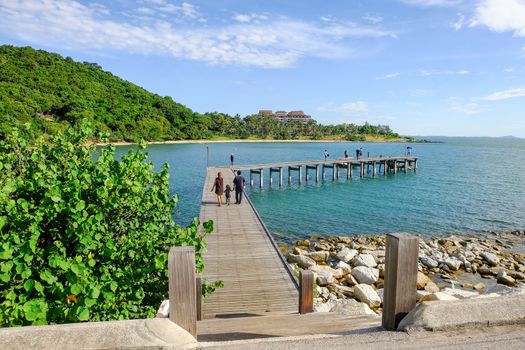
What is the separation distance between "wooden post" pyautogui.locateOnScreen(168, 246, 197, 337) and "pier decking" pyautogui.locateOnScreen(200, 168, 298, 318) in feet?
16.2

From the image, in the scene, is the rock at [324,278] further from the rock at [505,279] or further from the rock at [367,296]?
the rock at [505,279]

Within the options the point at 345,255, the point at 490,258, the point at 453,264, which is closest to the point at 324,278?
the point at 345,255

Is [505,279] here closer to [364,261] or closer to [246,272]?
[364,261]

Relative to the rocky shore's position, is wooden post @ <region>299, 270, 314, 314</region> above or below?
above

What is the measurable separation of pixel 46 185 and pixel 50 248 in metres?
0.73

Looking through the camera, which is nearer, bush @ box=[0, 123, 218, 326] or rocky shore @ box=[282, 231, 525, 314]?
bush @ box=[0, 123, 218, 326]

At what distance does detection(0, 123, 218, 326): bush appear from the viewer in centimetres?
335

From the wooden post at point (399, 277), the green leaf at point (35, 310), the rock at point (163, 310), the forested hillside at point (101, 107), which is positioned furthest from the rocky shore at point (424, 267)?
the forested hillside at point (101, 107)

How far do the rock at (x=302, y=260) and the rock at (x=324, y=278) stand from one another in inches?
57.7

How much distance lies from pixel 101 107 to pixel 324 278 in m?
100

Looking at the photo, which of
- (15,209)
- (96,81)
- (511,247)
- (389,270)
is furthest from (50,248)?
(96,81)

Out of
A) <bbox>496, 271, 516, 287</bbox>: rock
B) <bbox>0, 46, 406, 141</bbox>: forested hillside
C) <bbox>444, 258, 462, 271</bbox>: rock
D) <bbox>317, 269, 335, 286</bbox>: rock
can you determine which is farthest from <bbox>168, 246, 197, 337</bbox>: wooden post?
<bbox>0, 46, 406, 141</bbox>: forested hillside

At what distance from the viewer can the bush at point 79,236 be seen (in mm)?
3348

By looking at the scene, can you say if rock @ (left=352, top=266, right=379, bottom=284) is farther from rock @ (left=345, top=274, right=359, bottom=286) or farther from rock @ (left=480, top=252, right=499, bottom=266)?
rock @ (left=480, top=252, right=499, bottom=266)
